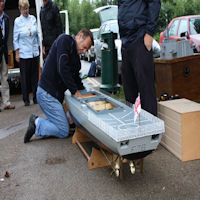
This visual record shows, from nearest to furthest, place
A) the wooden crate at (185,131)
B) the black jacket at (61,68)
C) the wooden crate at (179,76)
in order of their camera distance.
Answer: the wooden crate at (185,131)
the black jacket at (61,68)
the wooden crate at (179,76)

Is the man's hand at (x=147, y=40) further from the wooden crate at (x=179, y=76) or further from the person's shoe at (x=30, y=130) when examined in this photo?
the person's shoe at (x=30, y=130)

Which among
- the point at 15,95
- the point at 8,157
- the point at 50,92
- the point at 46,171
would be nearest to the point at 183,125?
the point at 46,171

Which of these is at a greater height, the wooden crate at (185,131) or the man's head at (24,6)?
the man's head at (24,6)

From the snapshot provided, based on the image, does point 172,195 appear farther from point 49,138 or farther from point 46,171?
point 49,138

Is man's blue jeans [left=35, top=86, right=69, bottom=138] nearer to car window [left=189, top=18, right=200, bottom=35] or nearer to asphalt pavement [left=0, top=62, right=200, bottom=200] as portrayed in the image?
asphalt pavement [left=0, top=62, right=200, bottom=200]

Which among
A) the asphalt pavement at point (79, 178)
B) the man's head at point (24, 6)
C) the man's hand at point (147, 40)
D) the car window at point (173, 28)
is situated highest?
the man's head at point (24, 6)

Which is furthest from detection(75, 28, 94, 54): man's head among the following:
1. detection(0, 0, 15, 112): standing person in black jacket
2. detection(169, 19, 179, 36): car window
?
detection(169, 19, 179, 36): car window

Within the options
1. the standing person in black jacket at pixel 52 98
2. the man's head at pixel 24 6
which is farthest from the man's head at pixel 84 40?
the man's head at pixel 24 6

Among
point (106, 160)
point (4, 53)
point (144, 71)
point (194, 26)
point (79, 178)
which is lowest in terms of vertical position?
point (79, 178)

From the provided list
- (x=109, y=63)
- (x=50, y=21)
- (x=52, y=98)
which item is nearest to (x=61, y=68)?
(x=52, y=98)

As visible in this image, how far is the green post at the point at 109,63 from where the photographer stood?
24.5 ft

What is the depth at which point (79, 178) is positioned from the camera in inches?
136

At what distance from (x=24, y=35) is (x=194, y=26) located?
23.1 feet

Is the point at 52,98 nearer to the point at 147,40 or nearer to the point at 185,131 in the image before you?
the point at 147,40
